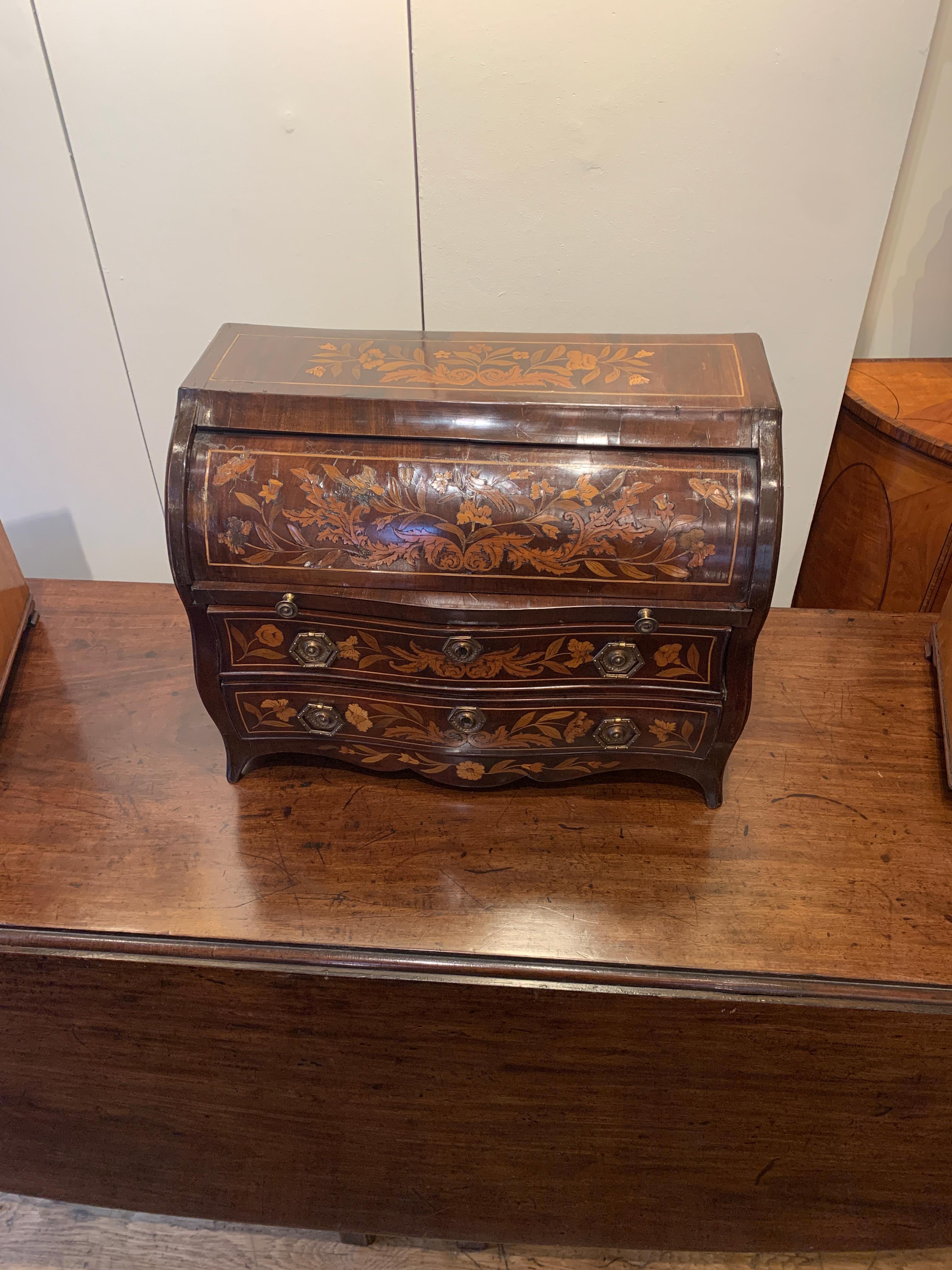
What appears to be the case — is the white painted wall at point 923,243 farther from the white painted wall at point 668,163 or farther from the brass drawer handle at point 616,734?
the brass drawer handle at point 616,734

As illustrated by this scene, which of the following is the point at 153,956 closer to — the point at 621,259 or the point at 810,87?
the point at 621,259

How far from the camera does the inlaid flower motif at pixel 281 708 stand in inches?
47.2

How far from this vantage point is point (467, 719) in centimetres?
117

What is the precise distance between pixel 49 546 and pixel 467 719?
5.30 ft

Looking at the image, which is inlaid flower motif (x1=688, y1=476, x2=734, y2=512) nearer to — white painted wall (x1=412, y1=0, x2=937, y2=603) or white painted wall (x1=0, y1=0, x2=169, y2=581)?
white painted wall (x1=412, y1=0, x2=937, y2=603)

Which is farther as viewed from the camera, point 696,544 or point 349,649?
point 349,649

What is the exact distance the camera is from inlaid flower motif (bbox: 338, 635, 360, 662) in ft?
3.68

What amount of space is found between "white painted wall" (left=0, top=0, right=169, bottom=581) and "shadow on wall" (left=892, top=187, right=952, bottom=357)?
1.88 meters

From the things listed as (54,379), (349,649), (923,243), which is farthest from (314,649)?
(923,243)

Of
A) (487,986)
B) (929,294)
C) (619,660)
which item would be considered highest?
(929,294)

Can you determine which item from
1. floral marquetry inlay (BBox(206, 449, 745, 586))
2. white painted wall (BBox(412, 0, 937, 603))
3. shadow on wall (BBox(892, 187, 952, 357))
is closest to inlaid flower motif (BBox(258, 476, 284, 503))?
floral marquetry inlay (BBox(206, 449, 745, 586))

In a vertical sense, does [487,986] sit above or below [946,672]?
below

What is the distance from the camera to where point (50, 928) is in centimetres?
111

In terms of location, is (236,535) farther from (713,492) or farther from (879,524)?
(879,524)
